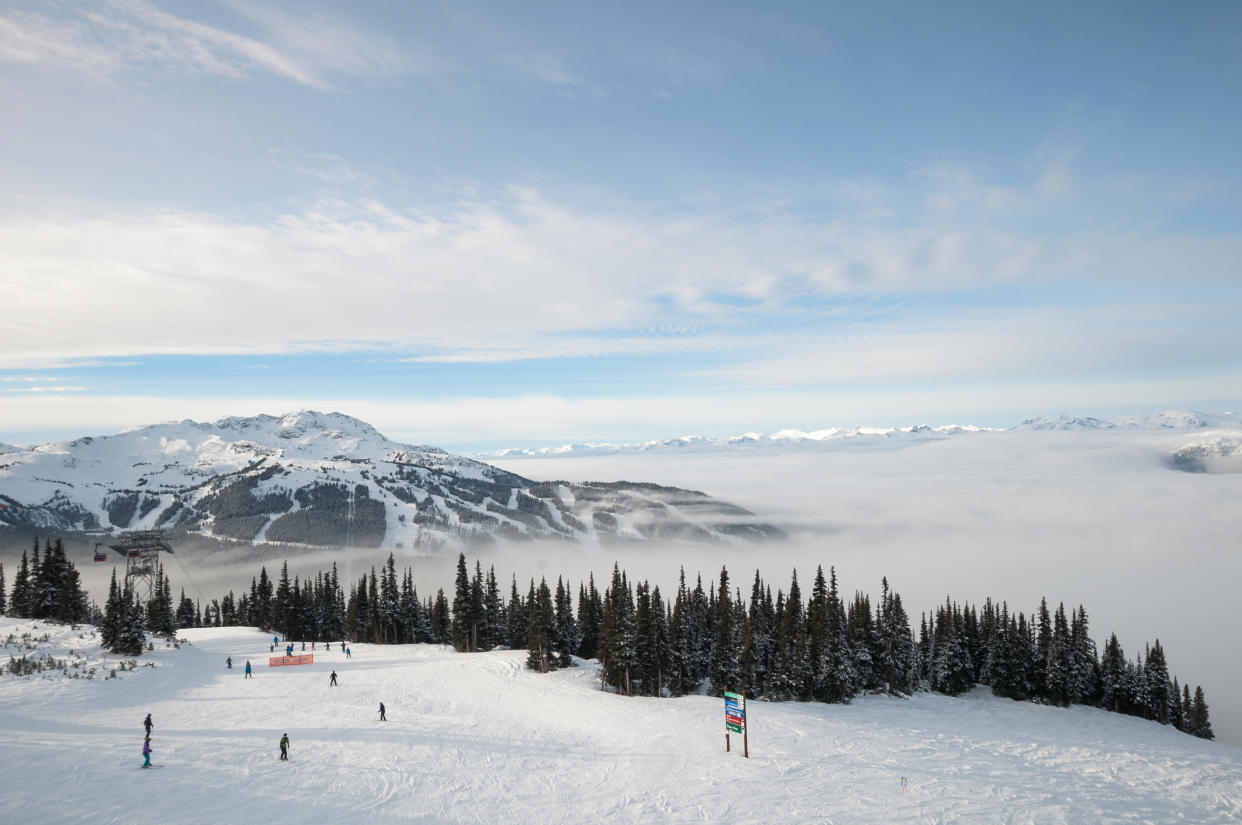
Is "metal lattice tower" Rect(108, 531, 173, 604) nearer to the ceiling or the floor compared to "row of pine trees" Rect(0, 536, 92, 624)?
nearer to the ceiling

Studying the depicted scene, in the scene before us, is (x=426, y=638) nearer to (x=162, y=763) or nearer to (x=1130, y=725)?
(x=162, y=763)

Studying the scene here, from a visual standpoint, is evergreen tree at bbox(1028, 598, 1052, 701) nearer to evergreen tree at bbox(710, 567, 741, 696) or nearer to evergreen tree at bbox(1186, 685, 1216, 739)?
evergreen tree at bbox(1186, 685, 1216, 739)

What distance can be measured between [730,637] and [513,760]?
46.7 metres

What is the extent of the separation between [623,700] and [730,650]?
24.0 m

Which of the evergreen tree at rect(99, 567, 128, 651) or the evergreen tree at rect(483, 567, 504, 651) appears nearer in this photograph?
the evergreen tree at rect(99, 567, 128, 651)

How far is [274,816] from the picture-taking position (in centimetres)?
2556

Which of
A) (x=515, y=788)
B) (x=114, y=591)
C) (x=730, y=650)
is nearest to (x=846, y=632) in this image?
(x=730, y=650)

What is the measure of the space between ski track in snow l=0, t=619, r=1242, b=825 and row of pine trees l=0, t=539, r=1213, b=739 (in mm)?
11866

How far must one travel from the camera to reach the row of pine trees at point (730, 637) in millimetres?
72250

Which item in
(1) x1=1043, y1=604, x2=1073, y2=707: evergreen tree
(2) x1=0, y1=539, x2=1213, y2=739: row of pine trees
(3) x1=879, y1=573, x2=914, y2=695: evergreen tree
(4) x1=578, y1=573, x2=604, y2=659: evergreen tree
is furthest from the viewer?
(4) x1=578, y1=573, x2=604, y2=659: evergreen tree

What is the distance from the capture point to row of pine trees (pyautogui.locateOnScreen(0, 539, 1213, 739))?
72250 mm

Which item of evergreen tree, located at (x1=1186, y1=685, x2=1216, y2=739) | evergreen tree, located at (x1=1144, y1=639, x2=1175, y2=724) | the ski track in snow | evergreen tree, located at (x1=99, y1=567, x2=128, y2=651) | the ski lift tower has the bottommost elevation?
evergreen tree, located at (x1=1186, y1=685, x2=1216, y2=739)

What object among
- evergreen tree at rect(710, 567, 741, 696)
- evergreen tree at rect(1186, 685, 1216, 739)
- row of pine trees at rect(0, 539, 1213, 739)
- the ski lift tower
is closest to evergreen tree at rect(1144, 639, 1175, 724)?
row of pine trees at rect(0, 539, 1213, 739)

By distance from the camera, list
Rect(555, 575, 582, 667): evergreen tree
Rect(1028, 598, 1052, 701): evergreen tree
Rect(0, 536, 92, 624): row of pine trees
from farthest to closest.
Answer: Rect(1028, 598, 1052, 701): evergreen tree, Rect(555, 575, 582, 667): evergreen tree, Rect(0, 536, 92, 624): row of pine trees
